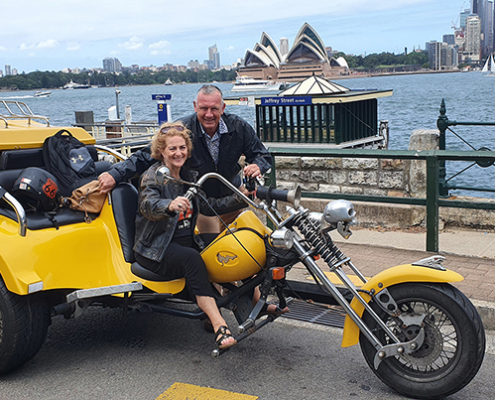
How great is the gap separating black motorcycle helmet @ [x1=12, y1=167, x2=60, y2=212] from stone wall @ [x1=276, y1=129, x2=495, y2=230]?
5.02 m

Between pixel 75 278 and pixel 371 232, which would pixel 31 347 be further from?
pixel 371 232

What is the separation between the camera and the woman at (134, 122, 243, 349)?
3986mm

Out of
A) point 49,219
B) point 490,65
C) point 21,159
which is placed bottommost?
point 49,219

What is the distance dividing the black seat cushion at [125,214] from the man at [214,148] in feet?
0.38

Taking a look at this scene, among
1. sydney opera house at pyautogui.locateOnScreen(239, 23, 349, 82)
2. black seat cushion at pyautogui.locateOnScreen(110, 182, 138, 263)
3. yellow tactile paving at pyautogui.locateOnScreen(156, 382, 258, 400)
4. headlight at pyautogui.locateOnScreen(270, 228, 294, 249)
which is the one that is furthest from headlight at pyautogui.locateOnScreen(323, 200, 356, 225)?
sydney opera house at pyautogui.locateOnScreen(239, 23, 349, 82)

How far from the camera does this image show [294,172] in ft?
36.5

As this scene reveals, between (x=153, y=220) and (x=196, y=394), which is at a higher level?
(x=153, y=220)

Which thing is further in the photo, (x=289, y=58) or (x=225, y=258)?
(x=289, y=58)

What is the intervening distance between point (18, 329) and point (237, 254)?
151cm

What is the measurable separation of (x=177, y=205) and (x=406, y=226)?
5.54m

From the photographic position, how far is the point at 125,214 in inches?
173

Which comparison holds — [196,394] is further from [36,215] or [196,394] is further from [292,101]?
[292,101]

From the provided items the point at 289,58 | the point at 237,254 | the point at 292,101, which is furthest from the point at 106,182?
the point at 289,58

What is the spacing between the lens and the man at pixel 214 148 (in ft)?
15.0
